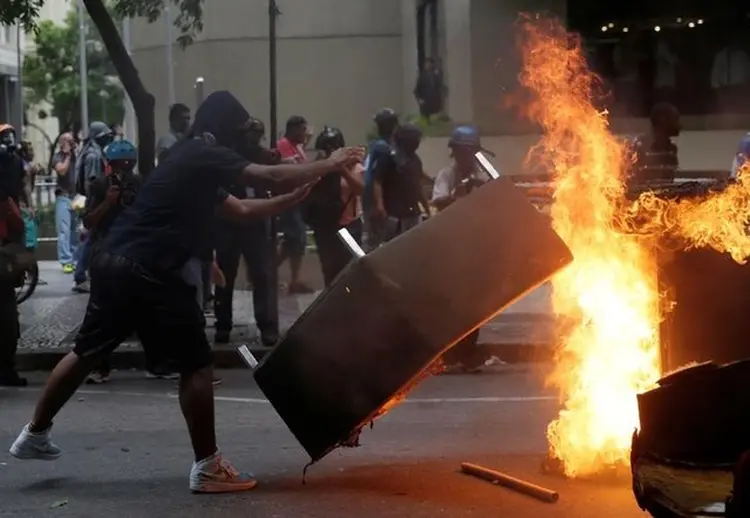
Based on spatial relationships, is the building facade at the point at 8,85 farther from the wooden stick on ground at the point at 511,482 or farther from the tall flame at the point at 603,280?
the tall flame at the point at 603,280

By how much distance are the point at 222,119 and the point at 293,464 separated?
178 cm

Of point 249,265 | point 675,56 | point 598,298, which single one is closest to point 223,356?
point 249,265

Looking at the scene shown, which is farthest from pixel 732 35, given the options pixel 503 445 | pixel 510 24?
pixel 503 445

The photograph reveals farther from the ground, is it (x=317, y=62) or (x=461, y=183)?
(x=317, y=62)

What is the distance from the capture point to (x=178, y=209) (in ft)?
20.5

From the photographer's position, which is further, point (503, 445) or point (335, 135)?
point (335, 135)

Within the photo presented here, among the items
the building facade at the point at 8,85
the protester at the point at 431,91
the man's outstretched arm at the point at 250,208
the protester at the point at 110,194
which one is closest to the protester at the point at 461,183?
the protester at the point at 110,194

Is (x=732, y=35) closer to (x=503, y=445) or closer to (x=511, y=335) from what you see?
(x=511, y=335)

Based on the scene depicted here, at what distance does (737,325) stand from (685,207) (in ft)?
Result: 1.86

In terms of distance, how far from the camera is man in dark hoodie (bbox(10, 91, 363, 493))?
6141mm

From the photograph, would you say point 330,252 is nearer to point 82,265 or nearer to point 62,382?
point 82,265

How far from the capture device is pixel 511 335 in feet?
36.1

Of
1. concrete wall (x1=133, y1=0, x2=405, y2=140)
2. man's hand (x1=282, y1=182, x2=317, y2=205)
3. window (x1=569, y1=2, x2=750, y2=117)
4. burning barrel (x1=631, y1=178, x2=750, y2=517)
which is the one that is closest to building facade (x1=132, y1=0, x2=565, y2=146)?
concrete wall (x1=133, y1=0, x2=405, y2=140)

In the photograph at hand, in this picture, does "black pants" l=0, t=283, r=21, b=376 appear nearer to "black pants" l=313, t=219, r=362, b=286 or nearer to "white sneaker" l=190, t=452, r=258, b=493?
"black pants" l=313, t=219, r=362, b=286
